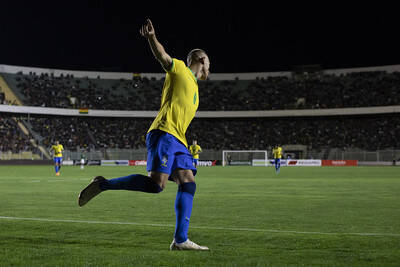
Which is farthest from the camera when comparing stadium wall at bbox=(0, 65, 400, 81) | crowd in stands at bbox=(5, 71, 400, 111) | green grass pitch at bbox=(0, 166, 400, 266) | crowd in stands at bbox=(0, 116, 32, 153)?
stadium wall at bbox=(0, 65, 400, 81)

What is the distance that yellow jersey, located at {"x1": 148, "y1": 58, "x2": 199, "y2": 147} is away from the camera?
562cm

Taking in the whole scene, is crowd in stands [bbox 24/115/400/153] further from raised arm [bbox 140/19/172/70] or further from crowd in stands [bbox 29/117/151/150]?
raised arm [bbox 140/19/172/70]

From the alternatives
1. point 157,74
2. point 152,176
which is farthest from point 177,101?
point 157,74

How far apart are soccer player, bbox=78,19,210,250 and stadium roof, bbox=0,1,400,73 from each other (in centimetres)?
5829

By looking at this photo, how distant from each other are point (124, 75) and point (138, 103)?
7.22 m

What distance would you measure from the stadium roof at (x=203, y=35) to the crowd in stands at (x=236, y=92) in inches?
171

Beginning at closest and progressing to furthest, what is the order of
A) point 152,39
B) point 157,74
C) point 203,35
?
point 152,39
point 203,35
point 157,74

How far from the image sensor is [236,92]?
70.2m

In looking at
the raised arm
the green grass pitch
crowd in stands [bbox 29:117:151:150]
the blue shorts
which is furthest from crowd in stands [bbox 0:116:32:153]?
the raised arm

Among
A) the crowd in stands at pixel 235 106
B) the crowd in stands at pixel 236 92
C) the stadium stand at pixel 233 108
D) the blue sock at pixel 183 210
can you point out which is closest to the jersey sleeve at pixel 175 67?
the blue sock at pixel 183 210

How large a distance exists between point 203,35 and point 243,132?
15.3 m

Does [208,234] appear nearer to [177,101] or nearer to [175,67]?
[177,101]

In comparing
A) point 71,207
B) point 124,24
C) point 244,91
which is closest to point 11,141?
point 124,24

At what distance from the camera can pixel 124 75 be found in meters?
72.6
